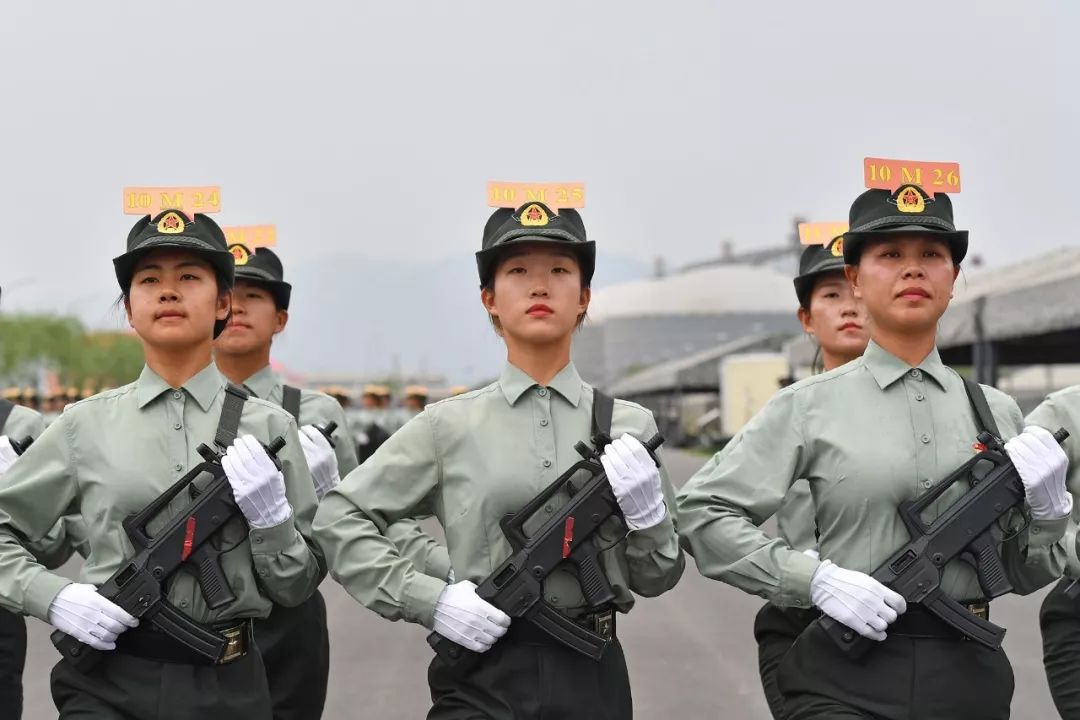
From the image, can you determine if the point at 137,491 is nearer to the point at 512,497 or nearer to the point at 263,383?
the point at 512,497

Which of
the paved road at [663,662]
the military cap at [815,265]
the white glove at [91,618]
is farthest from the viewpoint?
the paved road at [663,662]

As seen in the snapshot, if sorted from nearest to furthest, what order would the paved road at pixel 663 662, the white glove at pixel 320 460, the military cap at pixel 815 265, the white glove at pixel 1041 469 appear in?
the white glove at pixel 1041 469 → the white glove at pixel 320 460 → the military cap at pixel 815 265 → the paved road at pixel 663 662

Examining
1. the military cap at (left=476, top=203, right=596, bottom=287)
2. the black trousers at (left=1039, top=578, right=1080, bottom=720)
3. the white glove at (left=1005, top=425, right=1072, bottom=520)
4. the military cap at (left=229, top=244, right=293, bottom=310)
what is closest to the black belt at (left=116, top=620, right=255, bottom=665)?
the military cap at (left=476, top=203, right=596, bottom=287)

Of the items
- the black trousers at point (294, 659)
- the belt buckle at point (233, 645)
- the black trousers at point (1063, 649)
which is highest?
the belt buckle at point (233, 645)

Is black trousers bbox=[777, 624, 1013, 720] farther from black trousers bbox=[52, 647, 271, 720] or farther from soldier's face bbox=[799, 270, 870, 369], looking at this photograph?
soldier's face bbox=[799, 270, 870, 369]

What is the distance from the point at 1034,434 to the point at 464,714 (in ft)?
6.29

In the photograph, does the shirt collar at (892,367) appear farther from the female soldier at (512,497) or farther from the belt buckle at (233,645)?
the belt buckle at (233,645)

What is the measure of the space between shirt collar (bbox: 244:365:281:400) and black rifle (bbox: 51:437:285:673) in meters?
2.94

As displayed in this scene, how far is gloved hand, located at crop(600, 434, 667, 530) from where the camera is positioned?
14.7 feet

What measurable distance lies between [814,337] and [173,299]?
380cm

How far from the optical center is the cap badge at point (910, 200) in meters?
4.79

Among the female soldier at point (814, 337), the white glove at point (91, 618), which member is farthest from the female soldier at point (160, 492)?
the female soldier at point (814, 337)

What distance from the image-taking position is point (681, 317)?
127 metres

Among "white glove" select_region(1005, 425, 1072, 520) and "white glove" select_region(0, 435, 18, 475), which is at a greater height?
"white glove" select_region(1005, 425, 1072, 520)
